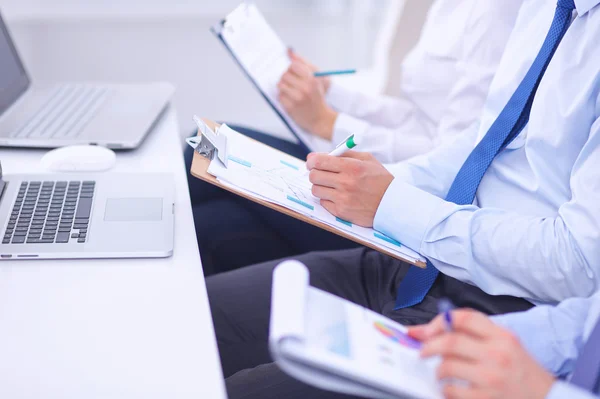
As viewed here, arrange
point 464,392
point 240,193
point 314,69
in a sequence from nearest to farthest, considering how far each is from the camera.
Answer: point 464,392, point 240,193, point 314,69

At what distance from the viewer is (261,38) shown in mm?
1410

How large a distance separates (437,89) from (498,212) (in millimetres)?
576

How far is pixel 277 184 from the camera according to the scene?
0.91 metres

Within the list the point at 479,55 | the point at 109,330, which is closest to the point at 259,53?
the point at 479,55

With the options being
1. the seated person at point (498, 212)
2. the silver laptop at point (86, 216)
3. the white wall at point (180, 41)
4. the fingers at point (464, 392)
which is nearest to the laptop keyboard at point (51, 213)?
the silver laptop at point (86, 216)

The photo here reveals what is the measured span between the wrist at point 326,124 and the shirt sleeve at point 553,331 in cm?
78

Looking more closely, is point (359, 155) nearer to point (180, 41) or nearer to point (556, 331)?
point (556, 331)

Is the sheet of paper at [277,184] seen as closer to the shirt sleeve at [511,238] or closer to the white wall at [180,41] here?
the shirt sleeve at [511,238]

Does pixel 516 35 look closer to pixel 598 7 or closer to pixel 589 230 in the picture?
pixel 598 7

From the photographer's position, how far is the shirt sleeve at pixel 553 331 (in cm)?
73

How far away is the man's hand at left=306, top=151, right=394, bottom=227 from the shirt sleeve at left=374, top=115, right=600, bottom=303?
19mm

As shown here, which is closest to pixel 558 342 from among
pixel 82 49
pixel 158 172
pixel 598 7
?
pixel 598 7

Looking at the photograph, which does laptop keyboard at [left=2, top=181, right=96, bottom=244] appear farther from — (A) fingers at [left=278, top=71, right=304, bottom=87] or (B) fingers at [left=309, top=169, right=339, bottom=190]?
(A) fingers at [left=278, top=71, right=304, bottom=87]

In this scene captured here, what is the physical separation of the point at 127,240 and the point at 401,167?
51 centimetres
